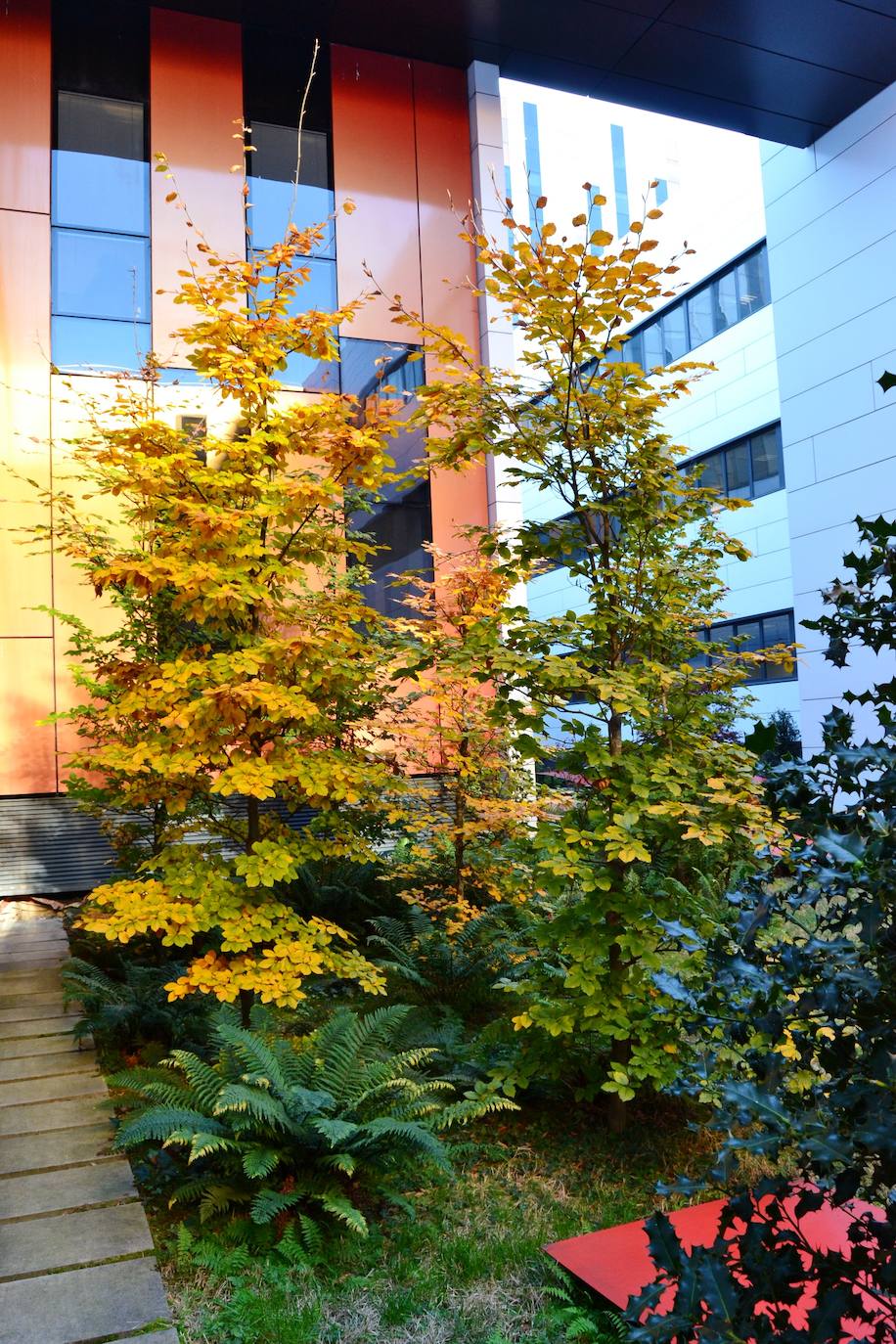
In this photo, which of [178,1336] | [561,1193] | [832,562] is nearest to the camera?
[178,1336]

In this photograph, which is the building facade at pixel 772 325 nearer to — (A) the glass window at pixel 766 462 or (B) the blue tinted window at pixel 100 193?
(A) the glass window at pixel 766 462

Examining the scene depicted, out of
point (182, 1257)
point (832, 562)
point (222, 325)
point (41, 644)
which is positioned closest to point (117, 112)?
point (41, 644)

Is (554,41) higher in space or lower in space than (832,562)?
higher

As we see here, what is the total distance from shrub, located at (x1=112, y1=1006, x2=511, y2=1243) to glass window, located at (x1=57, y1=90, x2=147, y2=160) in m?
8.36

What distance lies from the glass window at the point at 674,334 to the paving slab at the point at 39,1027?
1687 cm

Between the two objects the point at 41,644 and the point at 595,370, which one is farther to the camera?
the point at 41,644

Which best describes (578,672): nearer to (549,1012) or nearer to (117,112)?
(549,1012)

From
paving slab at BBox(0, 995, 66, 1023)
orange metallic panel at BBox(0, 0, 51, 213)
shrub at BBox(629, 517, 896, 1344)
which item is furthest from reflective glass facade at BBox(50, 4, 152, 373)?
shrub at BBox(629, 517, 896, 1344)

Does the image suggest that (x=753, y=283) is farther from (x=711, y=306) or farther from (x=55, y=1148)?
(x=55, y=1148)

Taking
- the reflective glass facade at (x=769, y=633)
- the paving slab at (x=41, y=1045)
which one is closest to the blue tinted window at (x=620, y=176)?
the reflective glass facade at (x=769, y=633)

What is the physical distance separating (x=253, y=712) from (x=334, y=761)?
0.48 m

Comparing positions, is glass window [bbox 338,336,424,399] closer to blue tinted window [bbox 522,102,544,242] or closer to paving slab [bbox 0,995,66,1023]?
paving slab [bbox 0,995,66,1023]

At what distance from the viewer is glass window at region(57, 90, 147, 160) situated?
8891 mm

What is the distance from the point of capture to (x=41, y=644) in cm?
842
